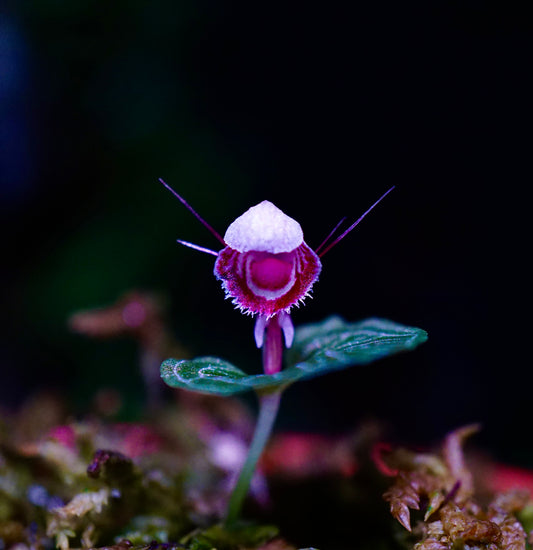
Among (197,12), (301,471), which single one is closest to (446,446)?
(301,471)

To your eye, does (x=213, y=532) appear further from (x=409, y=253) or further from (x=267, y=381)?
(x=409, y=253)

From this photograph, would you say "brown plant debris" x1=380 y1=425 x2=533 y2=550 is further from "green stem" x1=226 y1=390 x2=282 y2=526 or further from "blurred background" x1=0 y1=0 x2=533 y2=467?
"blurred background" x1=0 y1=0 x2=533 y2=467

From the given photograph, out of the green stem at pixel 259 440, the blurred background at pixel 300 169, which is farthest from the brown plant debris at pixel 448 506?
the blurred background at pixel 300 169

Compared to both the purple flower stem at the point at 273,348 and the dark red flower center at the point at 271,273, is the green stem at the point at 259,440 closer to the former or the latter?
the purple flower stem at the point at 273,348

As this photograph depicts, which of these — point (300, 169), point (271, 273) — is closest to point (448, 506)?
point (271, 273)

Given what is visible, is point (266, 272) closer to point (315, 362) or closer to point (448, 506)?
point (315, 362)

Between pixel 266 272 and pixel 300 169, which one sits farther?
pixel 300 169
